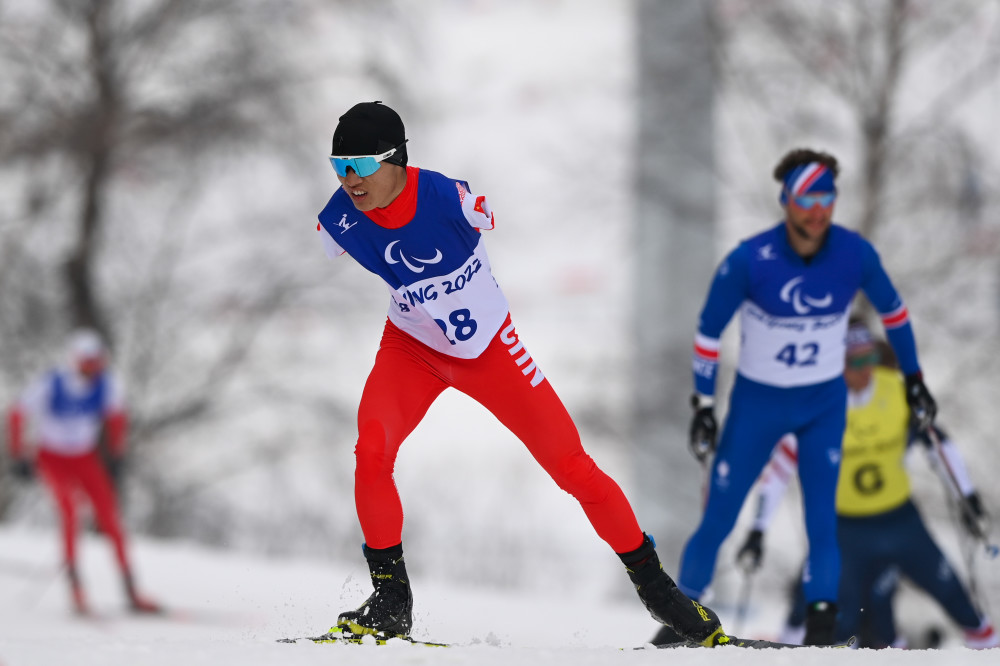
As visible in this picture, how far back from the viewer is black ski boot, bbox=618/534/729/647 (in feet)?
14.6

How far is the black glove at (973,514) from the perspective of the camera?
6.12 m

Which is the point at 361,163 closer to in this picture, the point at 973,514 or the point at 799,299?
the point at 799,299

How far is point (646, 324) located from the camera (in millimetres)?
14594

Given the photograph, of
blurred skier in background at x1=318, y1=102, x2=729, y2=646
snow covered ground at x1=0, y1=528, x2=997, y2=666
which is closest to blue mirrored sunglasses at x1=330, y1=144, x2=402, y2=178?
blurred skier in background at x1=318, y1=102, x2=729, y2=646

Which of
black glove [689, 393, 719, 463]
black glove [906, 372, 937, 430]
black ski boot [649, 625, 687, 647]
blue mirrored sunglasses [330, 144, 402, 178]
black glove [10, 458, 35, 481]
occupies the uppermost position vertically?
black glove [10, 458, 35, 481]

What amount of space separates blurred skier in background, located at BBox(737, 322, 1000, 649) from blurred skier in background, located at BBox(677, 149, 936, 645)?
809mm

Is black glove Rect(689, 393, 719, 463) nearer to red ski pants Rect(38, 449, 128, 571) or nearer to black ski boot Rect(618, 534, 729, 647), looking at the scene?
black ski boot Rect(618, 534, 729, 647)

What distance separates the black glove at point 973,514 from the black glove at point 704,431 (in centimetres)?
157

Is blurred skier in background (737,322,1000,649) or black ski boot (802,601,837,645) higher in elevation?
blurred skier in background (737,322,1000,649)

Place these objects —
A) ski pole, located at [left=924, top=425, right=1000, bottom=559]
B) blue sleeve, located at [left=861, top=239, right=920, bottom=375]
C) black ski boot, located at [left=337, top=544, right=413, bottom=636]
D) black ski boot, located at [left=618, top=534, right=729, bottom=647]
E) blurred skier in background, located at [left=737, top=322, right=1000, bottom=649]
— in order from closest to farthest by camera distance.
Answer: black ski boot, located at [left=337, top=544, right=413, bottom=636]
black ski boot, located at [left=618, top=534, right=729, bottom=647]
blue sleeve, located at [left=861, top=239, right=920, bottom=375]
ski pole, located at [left=924, top=425, right=1000, bottom=559]
blurred skier in background, located at [left=737, top=322, right=1000, bottom=649]

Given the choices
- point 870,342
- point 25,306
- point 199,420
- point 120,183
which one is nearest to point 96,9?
point 120,183

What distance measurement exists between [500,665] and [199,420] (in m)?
13.2

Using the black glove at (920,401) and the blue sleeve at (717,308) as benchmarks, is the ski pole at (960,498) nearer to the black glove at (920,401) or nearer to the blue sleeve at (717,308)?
the black glove at (920,401)

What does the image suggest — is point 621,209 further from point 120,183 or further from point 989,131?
point 120,183
